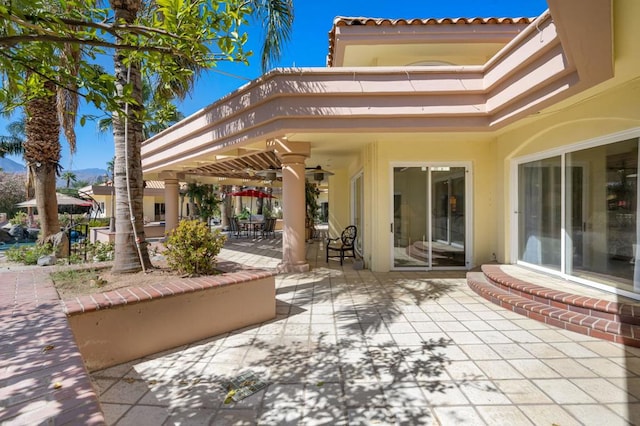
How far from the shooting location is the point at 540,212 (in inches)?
259

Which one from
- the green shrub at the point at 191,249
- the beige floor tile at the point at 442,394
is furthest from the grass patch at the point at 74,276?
the beige floor tile at the point at 442,394

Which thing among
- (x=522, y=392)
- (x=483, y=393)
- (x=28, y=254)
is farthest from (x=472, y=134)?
(x=28, y=254)

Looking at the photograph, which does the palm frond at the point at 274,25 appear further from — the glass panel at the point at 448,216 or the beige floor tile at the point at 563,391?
the beige floor tile at the point at 563,391

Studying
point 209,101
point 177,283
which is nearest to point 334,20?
point 209,101

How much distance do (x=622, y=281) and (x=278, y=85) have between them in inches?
271

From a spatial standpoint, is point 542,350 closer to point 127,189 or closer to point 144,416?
point 144,416

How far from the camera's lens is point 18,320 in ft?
10.7

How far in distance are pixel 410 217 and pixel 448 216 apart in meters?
1.01

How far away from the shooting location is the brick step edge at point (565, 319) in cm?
393

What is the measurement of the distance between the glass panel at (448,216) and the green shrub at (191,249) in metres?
5.54

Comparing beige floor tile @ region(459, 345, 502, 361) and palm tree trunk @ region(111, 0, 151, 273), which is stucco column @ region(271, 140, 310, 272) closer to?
palm tree trunk @ region(111, 0, 151, 273)

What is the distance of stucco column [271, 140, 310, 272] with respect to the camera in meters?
7.87

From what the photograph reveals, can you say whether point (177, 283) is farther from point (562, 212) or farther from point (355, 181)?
point (355, 181)

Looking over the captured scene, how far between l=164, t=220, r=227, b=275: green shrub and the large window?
21.0ft
